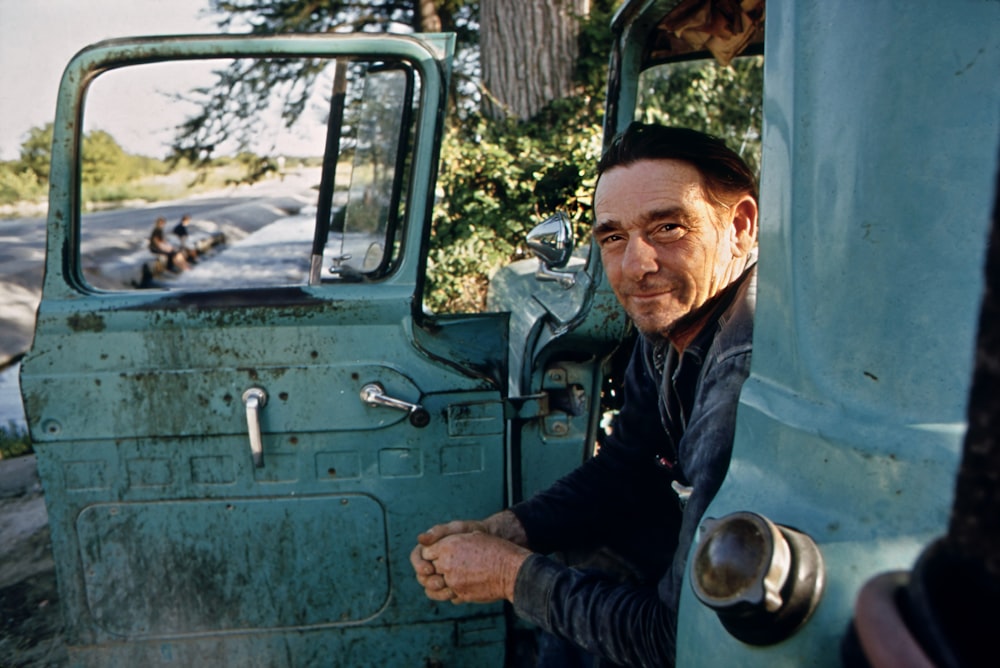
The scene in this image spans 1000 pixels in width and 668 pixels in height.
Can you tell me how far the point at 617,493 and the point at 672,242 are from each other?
30.5 inches

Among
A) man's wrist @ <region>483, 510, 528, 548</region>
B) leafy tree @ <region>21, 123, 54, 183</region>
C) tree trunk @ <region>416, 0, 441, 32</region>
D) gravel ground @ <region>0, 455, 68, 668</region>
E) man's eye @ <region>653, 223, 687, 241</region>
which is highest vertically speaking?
tree trunk @ <region>416, 0, 441, 32</region>

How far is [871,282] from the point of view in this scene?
938 millimetres

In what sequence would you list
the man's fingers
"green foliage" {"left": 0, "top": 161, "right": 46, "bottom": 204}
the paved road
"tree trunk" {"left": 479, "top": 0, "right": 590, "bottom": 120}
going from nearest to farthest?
the man's fingers < the paved road < "tree trunk" {"left": 479, "top": 0, "right": 590, "bottom": 120} < "green foliage" {"left": 0, "top": 161, "right": 46, "bottom": 204}

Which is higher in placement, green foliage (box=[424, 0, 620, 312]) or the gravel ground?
green foliage (box=[424, 0, 620, 312])

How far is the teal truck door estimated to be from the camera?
199cm

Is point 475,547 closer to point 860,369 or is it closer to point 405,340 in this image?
point 405,340

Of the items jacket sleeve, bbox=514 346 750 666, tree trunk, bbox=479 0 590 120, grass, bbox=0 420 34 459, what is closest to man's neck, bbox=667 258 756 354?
jacket sleeve, bbox=514 346 750 666

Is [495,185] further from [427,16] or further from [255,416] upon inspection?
[427,16]

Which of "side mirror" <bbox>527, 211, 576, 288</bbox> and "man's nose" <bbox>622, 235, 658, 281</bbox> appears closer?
"man's nose" <bbox>622, 235, 658, 281</bbox>

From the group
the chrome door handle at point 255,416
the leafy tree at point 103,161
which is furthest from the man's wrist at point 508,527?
the leafy tree at point 103,161

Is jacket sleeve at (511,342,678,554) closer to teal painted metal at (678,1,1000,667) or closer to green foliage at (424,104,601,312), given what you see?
teal painted metal at (678,1,1000,667)

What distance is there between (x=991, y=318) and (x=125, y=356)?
1.99m

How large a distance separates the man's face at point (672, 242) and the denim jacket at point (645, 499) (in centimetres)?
6

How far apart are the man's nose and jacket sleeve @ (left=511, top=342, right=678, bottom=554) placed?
1.45 feet
